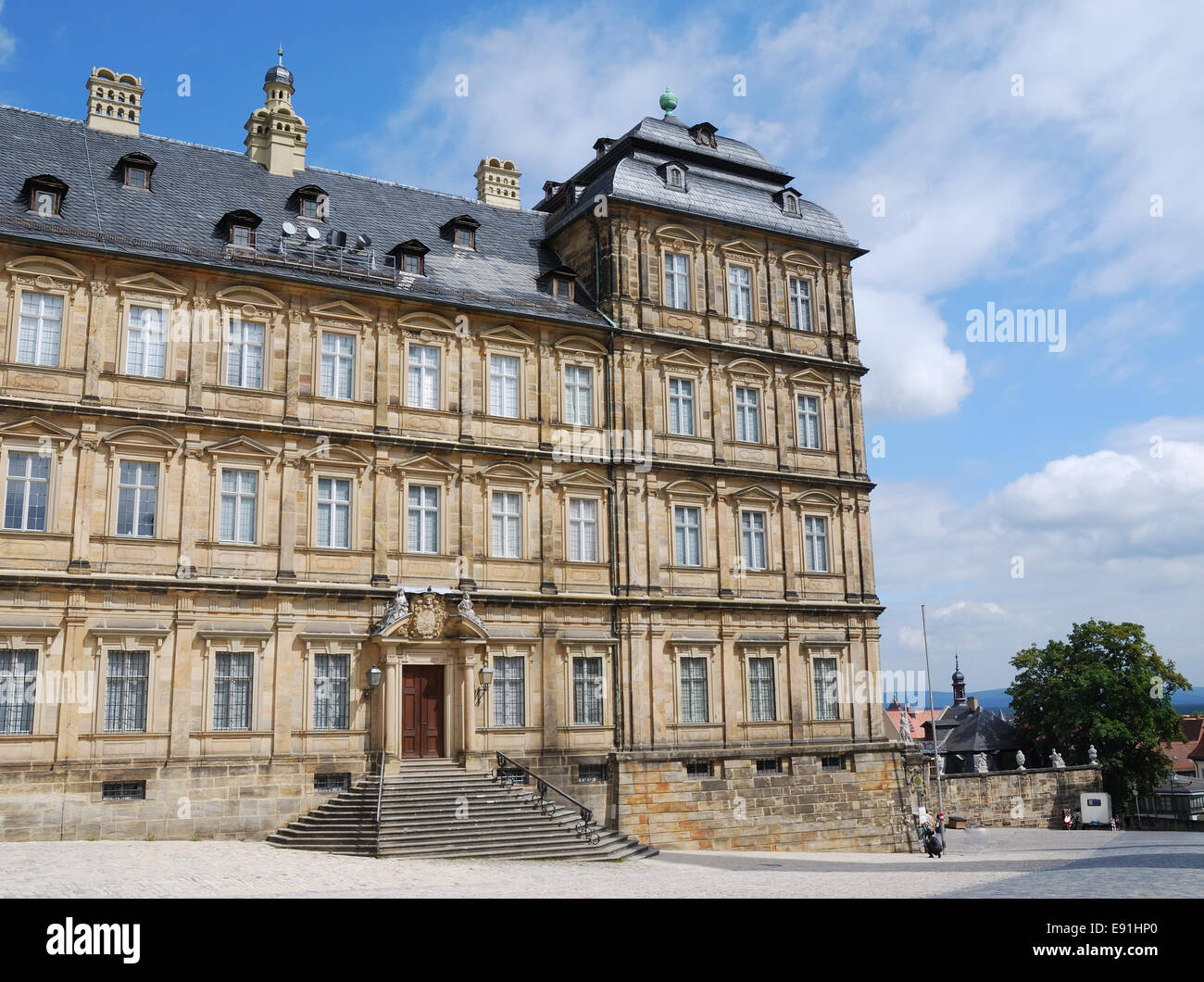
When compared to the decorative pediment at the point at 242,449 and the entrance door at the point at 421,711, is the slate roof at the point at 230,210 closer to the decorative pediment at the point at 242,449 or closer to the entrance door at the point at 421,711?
the decorative pediment at the point at 242,449

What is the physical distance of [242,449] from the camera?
28531 mm

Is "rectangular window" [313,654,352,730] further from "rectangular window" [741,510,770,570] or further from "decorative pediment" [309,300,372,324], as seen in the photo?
"rectangular window" [741,510,770,570]

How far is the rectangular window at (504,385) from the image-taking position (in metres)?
32.2

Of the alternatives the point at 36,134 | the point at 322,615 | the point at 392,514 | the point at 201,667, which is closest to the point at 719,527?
the point at 392,514

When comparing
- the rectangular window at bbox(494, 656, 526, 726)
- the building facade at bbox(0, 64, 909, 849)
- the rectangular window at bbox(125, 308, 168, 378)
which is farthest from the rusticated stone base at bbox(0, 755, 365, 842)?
the rectangular window at bbox(125, 308, 168, 378)

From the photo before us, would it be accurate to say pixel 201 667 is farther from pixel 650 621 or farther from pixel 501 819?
pixel 650 621

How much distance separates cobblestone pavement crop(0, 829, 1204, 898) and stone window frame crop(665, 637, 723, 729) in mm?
3970

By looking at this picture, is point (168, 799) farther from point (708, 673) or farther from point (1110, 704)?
point (1110, 704)

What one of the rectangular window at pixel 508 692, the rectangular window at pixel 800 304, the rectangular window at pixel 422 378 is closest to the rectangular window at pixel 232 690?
the rectangular window at pixel 508 692

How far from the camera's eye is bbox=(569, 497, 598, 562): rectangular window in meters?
32.5

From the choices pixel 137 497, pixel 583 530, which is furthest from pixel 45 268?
pixel 583 530

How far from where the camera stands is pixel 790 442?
119 ft

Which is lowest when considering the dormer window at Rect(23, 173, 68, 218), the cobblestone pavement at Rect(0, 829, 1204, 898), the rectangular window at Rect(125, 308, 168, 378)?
the cobblestone pavement at Rect(0, 829, 1204, 898)
